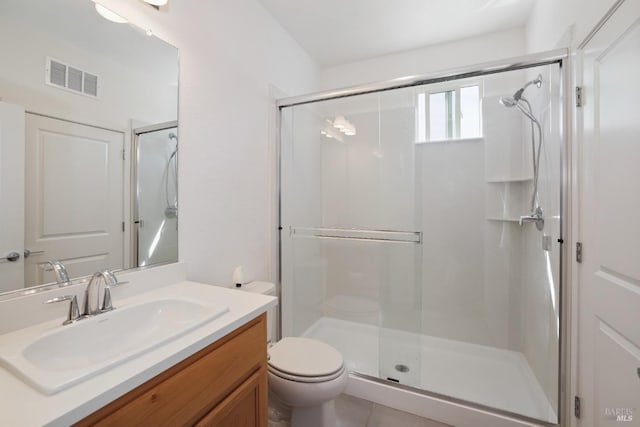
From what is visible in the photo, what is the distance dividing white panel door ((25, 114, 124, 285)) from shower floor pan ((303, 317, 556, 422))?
1.66 metres

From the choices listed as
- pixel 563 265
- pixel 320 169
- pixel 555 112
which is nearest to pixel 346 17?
pixel 320 169

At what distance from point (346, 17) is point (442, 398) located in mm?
2601

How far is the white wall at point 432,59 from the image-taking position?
2252mm

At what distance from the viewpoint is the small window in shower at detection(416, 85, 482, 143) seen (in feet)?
7.09

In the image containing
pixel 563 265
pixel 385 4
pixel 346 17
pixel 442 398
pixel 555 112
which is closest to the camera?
pixel 563 265

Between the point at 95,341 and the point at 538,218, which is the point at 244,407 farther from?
the point at 538,218

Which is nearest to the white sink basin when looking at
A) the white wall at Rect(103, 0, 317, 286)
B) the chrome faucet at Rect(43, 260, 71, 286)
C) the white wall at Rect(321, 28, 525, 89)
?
the chrome faucet at Rect(43, 260, 71, 286)

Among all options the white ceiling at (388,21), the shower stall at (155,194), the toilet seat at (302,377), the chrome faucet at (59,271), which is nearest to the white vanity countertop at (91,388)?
the chrome faucet at (59,271)

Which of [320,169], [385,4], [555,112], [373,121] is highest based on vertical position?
[385,4]

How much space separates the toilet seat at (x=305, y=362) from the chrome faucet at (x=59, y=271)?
928 mm

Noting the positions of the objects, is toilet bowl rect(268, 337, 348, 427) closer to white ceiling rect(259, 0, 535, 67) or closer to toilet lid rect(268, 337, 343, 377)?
toilet lid rect(268, 337, 343, 377)

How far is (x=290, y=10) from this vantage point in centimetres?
201

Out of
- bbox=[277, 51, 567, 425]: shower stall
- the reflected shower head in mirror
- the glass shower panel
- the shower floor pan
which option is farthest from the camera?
the glass shower panel

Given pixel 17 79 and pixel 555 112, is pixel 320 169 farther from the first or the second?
pixel 17 79
